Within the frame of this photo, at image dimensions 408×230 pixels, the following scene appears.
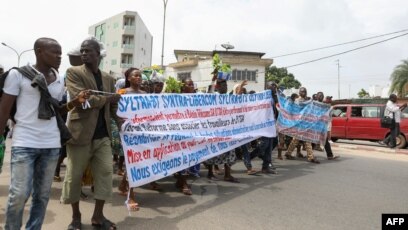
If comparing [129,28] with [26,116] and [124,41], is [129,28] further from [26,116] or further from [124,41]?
[26,116]

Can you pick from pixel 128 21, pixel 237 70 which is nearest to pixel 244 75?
pixel 237 70

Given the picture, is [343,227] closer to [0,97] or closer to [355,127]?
[0,97]

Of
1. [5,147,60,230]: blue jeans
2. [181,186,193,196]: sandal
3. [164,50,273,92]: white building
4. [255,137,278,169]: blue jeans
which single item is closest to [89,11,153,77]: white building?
[164,50,273,92]: white building

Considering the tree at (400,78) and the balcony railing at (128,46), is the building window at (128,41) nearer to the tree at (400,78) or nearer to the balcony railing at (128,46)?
the balcony railing at (128,46)

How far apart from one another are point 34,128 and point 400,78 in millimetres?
36582

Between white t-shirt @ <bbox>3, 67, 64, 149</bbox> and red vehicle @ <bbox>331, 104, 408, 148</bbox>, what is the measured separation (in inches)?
531

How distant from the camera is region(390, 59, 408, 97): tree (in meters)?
34.2

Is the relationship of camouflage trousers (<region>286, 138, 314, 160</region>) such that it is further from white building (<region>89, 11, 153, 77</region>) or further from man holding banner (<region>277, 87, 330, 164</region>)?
white building (<region>89, 11, 153, 77</region>)

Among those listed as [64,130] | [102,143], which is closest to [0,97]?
[64,130]

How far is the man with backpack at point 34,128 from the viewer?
301 cm

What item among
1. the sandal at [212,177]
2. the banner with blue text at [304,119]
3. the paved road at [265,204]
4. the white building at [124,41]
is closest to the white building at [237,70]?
the white building at [124,41]

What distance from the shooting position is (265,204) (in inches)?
204

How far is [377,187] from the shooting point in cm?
651

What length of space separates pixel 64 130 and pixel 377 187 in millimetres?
5288
